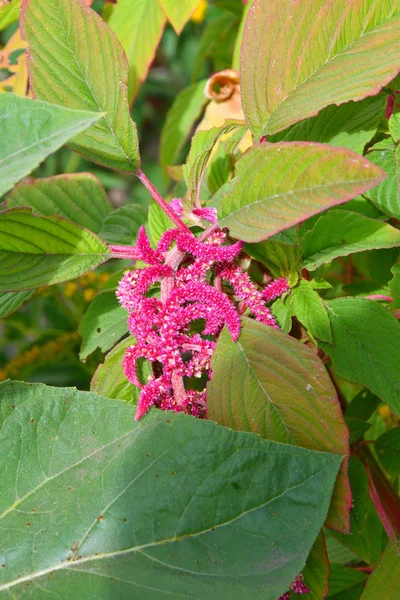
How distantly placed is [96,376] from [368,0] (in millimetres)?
466

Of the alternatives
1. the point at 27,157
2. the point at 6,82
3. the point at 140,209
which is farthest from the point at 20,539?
the point at 6,82

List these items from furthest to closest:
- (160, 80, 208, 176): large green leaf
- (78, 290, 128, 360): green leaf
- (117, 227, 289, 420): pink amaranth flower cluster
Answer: (160, 80, 208, 176): large green leaf
(78, 290, 128, 360): green leaf
(117, 227, 289, 420): pink amaranth flower cluster

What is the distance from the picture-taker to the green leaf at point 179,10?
872 mm

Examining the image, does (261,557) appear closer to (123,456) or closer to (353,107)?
(123,456)

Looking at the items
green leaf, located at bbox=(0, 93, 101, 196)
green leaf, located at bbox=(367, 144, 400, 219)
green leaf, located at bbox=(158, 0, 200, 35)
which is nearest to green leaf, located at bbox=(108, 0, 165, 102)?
Result: green leaf, located at bbox=(158, 0, 200, 35)

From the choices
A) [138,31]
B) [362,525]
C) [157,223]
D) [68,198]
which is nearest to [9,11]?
[138,31]

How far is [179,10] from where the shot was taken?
0.88m

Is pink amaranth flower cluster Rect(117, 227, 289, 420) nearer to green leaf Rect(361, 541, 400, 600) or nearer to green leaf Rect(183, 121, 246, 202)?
green leaf Rect(183, 121, 246, 202)

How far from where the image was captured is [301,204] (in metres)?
0.52

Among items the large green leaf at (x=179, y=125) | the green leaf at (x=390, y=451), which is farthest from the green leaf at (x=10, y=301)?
the large green leaf at (x=179, y=125)

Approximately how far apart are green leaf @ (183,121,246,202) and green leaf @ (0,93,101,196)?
256 millimetres

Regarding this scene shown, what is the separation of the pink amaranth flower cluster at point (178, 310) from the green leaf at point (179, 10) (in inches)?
14.9

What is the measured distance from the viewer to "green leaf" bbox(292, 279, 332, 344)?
645 mm

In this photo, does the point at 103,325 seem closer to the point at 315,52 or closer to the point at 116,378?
the point at 116,378
